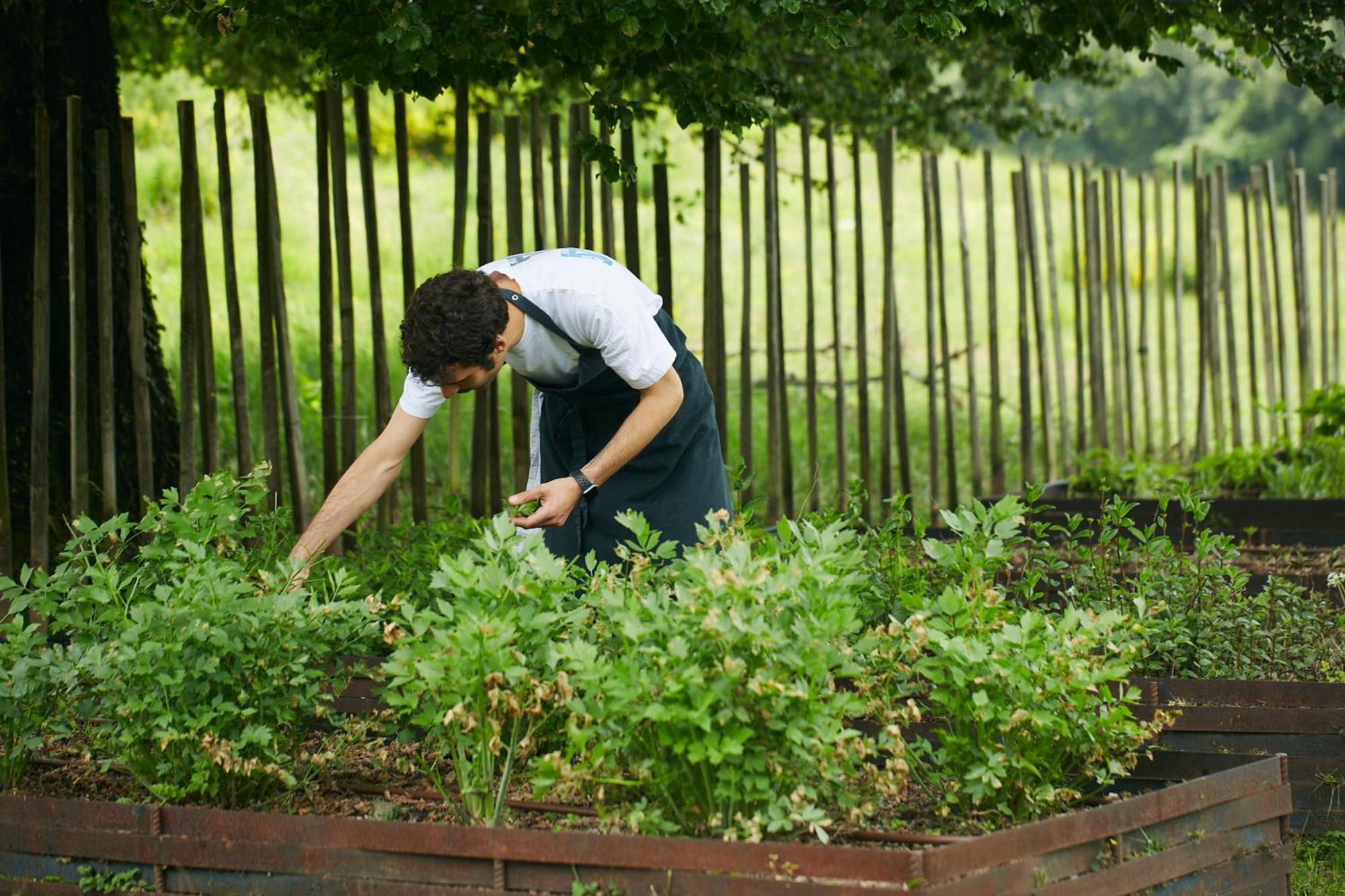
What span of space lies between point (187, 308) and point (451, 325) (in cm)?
180

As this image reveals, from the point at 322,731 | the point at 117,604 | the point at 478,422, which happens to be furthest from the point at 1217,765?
the point at 478,422

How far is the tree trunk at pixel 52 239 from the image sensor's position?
4.29m

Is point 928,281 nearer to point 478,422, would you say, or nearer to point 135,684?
point 478,422

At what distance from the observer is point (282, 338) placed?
422cm

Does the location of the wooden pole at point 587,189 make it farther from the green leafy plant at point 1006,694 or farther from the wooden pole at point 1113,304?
the wooden pole at point 1113,304

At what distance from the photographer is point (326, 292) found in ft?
14.5

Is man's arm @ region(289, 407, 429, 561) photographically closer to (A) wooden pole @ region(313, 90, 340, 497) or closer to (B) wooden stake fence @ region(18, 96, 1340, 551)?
(B) wooden stake fence @ region(18, 96, 1340, 551)

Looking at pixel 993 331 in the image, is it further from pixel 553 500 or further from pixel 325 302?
pixel 553 500

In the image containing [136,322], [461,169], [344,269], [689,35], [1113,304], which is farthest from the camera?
[1113,304]

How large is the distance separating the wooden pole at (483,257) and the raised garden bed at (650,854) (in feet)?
7.47

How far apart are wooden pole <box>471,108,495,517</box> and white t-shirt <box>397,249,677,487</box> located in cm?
134

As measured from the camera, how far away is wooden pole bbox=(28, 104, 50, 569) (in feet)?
13.0

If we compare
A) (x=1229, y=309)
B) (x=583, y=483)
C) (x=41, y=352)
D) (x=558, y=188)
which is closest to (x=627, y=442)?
(x=583, y=483)

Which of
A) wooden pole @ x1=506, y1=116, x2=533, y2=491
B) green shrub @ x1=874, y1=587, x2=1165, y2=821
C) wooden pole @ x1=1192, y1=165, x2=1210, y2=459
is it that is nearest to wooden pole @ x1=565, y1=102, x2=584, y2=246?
wooden pole @ x1=506, y1=116, x2=533, y2=491
